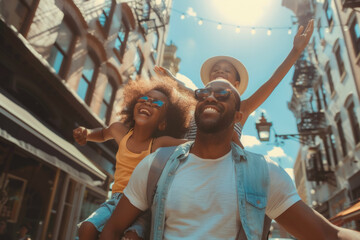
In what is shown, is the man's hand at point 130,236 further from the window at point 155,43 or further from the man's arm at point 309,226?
the window at point 155,43

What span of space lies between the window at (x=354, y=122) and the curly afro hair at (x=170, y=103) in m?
13.4

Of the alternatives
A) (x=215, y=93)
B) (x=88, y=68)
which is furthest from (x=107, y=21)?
(x=215, y=93)

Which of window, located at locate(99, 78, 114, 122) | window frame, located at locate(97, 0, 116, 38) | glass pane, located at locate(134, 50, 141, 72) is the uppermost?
glass pane, located at locate(134, 50, 141, 72)

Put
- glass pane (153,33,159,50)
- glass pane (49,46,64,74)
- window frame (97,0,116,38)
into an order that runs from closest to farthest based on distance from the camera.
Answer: glass pane (49,46,64,74) < window frame (97,0,116,38) < glass pane (153,33,159,50)

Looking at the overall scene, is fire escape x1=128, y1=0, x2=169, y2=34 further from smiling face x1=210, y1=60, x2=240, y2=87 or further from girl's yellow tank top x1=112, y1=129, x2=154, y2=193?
girl's yellow tank top x1=112, y1=129, x2=154, y2=193

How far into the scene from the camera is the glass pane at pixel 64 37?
9.27m

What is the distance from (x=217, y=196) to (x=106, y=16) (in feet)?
40.6

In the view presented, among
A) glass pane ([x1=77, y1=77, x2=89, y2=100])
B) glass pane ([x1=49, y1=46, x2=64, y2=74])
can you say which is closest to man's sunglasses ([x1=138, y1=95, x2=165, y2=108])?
glass pane ([x1=49, y1=46, x2=64, y2=74])

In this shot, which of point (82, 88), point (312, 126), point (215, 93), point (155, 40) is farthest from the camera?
point (155, 40)

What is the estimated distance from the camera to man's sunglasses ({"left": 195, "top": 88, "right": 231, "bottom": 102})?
1.86 meters

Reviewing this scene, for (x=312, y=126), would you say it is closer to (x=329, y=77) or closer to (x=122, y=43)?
(x=329, y=77)

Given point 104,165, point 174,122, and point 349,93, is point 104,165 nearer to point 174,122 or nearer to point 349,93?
point 174,122

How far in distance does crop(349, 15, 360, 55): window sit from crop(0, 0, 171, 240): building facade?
11870 mm

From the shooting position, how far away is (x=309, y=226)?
4.99 ft
